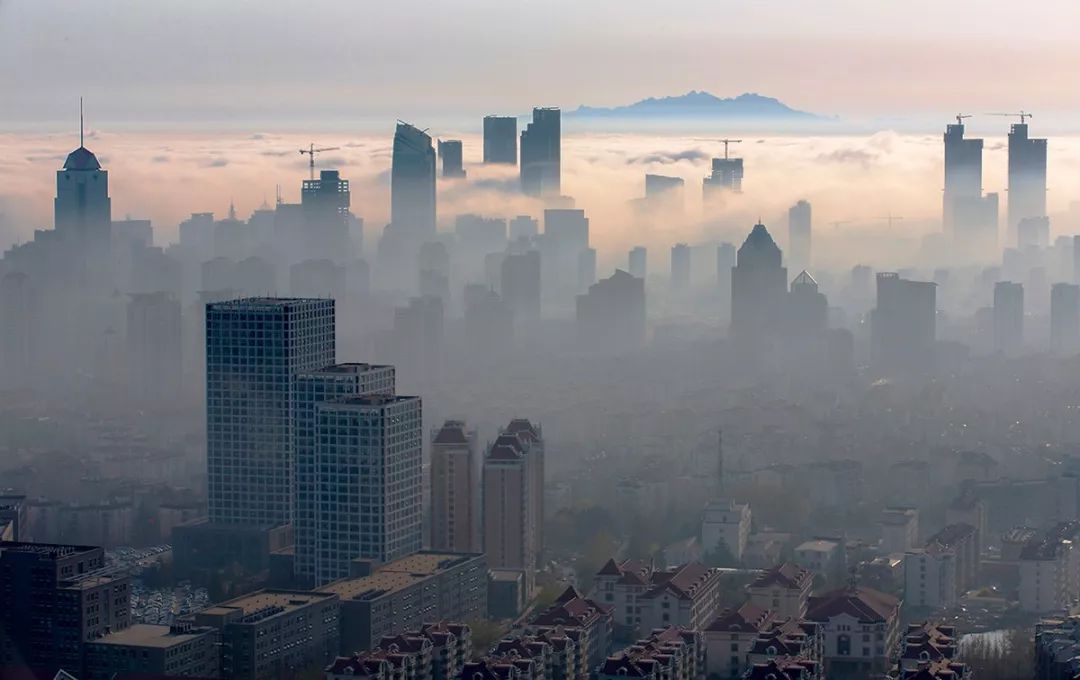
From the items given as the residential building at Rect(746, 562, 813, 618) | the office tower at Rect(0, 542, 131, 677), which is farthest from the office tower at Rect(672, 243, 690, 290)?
the office tower at Rect(0, 542, 131, 677)

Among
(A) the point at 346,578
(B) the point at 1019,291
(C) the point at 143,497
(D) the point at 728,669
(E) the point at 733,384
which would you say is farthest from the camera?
(B) the point at 1019,291

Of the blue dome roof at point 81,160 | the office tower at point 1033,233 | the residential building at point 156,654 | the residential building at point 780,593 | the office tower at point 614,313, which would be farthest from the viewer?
the office tower at point 1033,233

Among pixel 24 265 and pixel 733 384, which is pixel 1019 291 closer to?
pixel 733 384

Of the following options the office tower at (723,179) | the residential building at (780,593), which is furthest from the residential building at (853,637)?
the office tower at (723,179)

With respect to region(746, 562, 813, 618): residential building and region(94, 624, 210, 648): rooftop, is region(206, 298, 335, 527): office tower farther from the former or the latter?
region(746, 562, 813, 618): residential building

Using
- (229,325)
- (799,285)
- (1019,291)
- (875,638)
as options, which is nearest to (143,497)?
(229,325)

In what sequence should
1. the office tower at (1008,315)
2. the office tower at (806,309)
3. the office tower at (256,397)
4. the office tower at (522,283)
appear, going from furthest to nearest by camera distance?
the office tower at (1008,315)
the office tower at (806,309)
the office tower at (522,283)
the office tower at (256,397)

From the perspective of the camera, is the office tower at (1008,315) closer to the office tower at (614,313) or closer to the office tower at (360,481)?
the office tower at (614,313)
